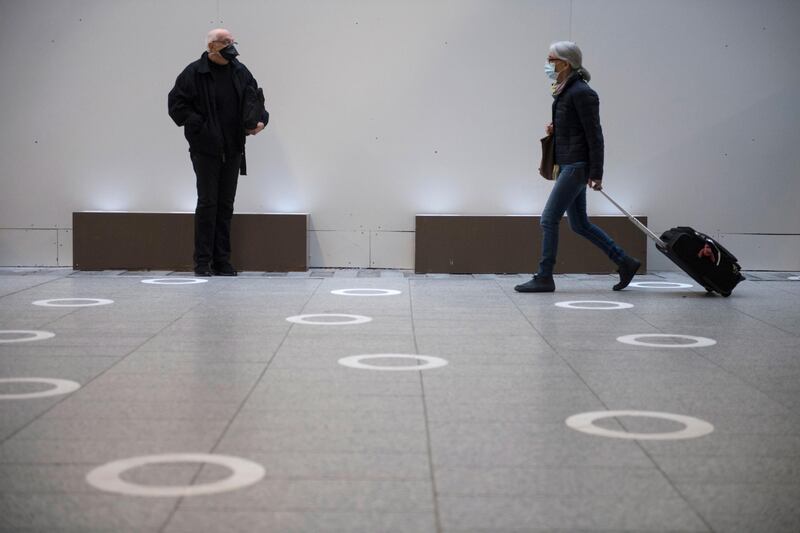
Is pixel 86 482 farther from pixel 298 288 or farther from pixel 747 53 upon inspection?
pixel 747 53

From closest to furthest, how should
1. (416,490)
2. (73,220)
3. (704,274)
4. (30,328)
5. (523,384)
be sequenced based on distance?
1. (416,490)
2. (523,384)
3. (30,328)
4. (704,274)
5. (73,220)

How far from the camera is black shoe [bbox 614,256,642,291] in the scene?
Answer: 320 inches

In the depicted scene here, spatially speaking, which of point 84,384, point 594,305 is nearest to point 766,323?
point 594,305

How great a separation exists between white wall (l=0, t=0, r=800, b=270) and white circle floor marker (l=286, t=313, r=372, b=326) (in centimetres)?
344

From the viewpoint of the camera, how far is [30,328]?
5.91 metres

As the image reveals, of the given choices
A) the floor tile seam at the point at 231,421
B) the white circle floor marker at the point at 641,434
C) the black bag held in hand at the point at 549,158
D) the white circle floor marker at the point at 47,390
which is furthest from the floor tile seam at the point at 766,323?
the white circle floor marker at the point at 47,390

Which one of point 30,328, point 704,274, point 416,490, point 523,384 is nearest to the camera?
point 416,490

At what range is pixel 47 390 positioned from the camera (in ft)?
13.8

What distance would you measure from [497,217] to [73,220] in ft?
12.1

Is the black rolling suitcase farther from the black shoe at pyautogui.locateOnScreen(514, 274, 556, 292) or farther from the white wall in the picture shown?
the white wall

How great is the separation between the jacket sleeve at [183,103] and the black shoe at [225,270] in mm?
1179

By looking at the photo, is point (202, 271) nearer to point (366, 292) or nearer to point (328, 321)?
point (366, 292)

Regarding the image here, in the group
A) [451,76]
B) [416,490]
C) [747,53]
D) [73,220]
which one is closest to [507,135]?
[451,76]

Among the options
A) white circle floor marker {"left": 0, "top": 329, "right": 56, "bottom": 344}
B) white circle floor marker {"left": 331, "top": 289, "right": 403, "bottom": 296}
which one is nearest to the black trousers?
white circle floor marker {"left": 331, "top": 289, "right": 403, "bottom": 296}
